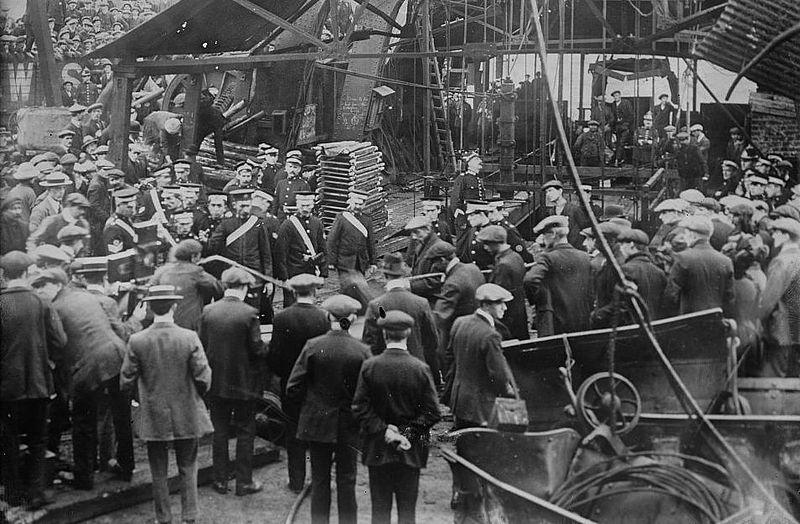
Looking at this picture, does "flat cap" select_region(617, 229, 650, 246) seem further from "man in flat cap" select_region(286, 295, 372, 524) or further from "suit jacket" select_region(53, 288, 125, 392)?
"suit jacket" select_region(53, 288, 125, 392)

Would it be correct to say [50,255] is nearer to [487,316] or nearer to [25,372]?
[25,372]

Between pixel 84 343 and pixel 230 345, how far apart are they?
108 centimetres

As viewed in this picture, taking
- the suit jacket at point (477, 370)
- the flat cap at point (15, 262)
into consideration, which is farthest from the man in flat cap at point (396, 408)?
the flat cap at point (15, 262)

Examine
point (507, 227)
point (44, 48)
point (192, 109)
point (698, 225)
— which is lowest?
point (507, 227)

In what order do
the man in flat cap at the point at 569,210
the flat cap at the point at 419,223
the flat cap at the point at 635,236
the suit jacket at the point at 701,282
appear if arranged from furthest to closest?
the man in flat cap at the point at 569,210
the flat cap at the point at 419,223
the flat cap at the point at 635,236
the suit jacket at the point at 701,282

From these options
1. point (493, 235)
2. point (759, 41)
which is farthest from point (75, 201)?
point (759, 41)

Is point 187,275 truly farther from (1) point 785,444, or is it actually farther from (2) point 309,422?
(1) point 785,444

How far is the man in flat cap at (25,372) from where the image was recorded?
636 centimetres

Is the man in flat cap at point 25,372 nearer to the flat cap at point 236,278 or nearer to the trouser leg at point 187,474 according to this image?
the trouser leg at point 187,474

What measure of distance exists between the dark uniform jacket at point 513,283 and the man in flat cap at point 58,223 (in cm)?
407

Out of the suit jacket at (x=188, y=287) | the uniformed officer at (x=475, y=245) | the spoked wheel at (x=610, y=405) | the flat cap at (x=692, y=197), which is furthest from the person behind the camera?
the flat cap at (x=692, y=197)

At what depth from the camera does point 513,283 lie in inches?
350

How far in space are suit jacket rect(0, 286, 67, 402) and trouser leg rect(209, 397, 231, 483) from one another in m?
1.31

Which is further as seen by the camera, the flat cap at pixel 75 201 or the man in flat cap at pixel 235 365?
the flat cap at pixel 75 201
